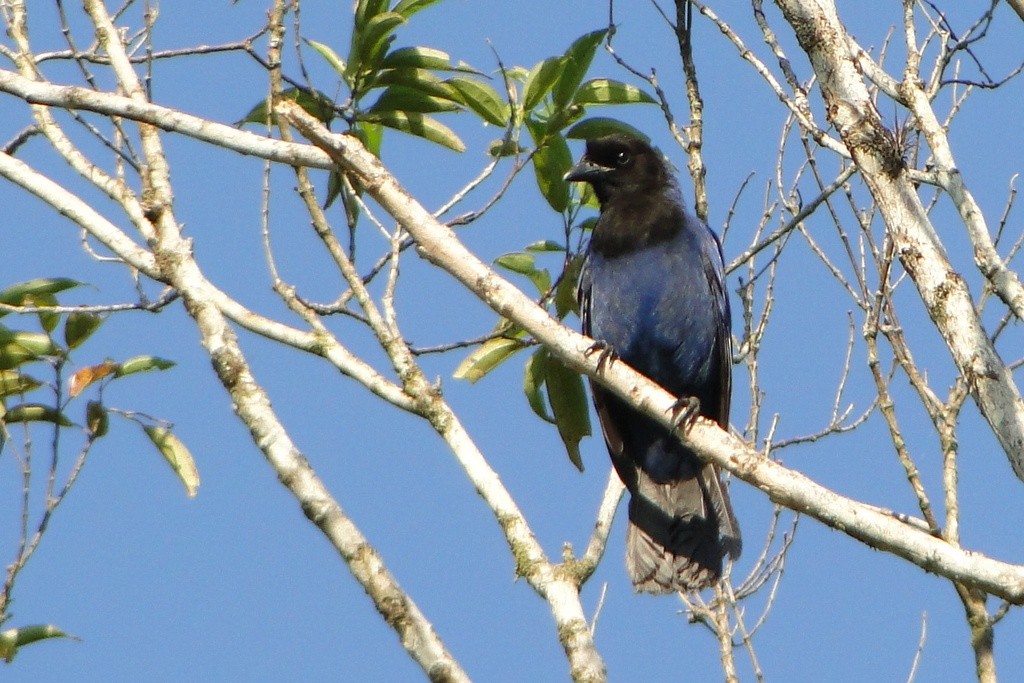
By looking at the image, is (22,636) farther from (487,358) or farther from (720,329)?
(720,329)

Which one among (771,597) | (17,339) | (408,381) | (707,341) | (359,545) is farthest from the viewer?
(771,597)

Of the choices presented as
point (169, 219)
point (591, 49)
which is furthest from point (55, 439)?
point (591, 49)

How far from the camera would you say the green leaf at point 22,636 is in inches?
181

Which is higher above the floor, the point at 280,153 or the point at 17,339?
the point at 17,339

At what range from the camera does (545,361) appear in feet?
17.1

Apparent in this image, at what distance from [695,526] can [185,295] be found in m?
3.07

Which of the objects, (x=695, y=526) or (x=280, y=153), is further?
(x=695, y=526)

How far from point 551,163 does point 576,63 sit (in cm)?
41

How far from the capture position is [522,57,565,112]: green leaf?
490 centimetres

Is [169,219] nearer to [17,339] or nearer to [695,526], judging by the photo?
[17,339]

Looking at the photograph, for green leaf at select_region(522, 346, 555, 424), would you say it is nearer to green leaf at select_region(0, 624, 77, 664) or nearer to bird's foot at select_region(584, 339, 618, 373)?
bird's foot at select_region(584, 339, 618, 373)

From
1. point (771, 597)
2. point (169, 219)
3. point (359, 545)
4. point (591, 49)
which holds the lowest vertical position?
point (359, 545)

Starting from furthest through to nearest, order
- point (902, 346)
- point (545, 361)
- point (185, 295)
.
→ point (545, 361), point (902, 346), point (185, 295)

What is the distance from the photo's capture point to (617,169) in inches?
259
